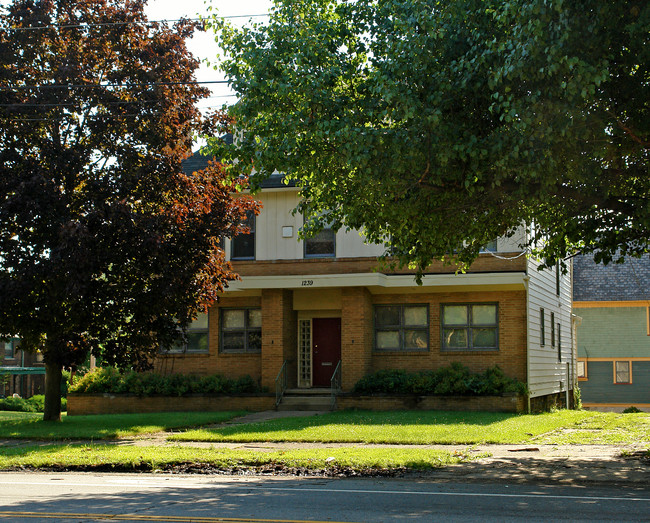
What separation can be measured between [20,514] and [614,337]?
37.5 meters

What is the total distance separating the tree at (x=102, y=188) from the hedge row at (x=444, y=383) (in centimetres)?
739

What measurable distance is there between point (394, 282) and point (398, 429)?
7962mm


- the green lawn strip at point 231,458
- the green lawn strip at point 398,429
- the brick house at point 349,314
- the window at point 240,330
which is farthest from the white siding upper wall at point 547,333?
the green lawn strip at point 231,458

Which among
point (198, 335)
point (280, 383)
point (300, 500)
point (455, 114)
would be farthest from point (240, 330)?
point (300, 500)

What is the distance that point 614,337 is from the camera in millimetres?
40875

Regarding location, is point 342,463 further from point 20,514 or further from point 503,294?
point 503,294

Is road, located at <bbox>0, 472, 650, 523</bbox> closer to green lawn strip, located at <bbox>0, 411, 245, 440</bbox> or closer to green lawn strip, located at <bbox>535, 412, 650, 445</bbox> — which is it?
green lawn strip, located at <bbox>535, 412, 650, 445</bbox>

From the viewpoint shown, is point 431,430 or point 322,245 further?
point 322,245

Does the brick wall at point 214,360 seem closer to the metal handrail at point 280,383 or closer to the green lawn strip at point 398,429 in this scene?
the metal handrail at point 280,383

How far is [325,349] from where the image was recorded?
2695 cm

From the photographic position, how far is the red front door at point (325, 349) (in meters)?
26.8

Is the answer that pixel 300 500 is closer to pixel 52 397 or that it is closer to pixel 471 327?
pixel 52 397

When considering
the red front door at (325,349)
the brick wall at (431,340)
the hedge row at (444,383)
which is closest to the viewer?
the hedge row at (444,383)

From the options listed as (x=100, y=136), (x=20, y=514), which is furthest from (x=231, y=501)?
(x=100, y=136)
